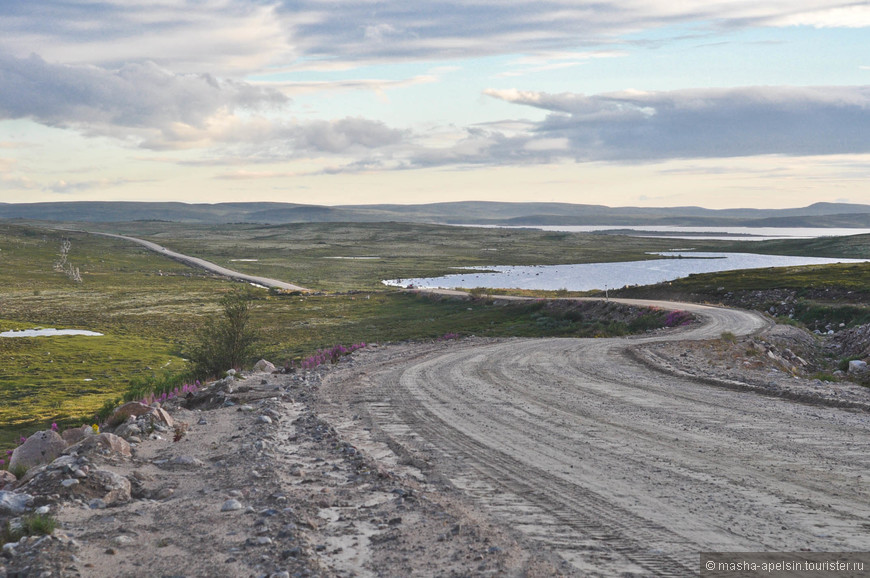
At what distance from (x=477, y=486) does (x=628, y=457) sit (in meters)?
3.93

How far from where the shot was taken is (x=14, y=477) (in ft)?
43.5

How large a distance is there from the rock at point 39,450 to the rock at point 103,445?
1.64m

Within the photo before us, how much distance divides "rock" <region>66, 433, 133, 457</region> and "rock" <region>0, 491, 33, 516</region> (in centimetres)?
281

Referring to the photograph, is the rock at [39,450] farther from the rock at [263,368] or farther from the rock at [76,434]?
the rock at [263,368]

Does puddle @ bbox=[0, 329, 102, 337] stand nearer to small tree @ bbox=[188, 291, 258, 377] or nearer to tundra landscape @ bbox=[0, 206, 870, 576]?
tundra landscape @ bbox=[0, 206, 870, 576]

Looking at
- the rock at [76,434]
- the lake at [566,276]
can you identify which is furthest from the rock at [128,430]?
the lake at [566,276]

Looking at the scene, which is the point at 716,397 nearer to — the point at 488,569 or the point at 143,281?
the point at 488,569

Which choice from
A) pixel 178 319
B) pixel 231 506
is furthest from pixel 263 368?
pixel 178 319

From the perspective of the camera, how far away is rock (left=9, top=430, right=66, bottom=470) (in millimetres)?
15164

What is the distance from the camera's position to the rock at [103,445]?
1383 cm

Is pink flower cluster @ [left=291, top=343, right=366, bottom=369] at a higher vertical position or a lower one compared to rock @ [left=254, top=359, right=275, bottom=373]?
lower

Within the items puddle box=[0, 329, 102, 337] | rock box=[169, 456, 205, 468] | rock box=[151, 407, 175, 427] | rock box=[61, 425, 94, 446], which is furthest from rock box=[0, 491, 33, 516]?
puddle box=[0, 329, 102, 337]

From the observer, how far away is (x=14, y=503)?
1048 cm

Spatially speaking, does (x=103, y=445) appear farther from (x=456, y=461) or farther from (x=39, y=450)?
(x=456, y=461)
